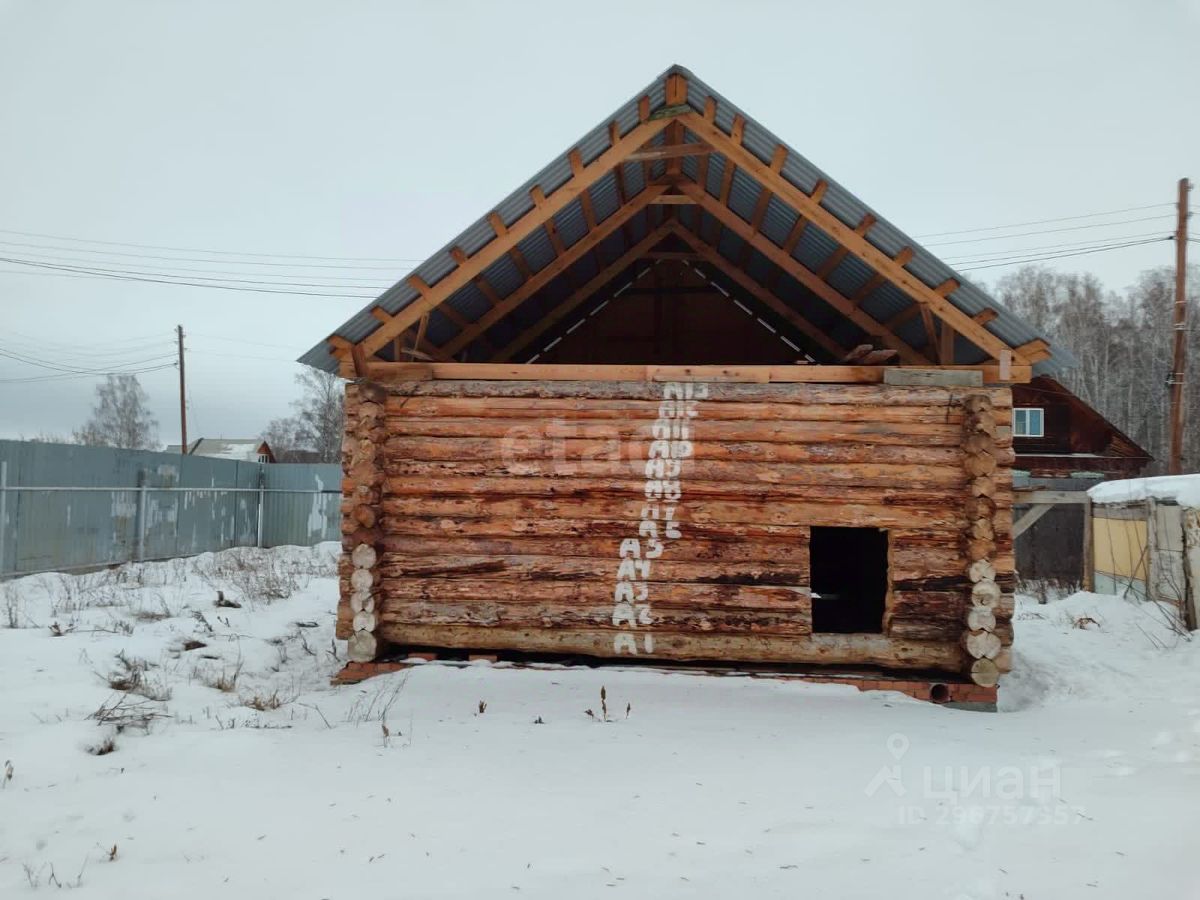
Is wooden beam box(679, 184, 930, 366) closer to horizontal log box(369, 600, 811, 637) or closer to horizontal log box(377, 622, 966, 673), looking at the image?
horizontal log box(377, 622, 966, 673)

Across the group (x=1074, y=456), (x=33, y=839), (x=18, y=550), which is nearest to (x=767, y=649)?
(x=33, y=839)

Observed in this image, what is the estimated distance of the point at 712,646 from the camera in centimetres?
751

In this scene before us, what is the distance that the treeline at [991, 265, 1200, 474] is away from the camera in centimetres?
3003

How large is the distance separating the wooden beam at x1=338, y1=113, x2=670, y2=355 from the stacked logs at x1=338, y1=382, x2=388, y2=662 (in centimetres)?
69

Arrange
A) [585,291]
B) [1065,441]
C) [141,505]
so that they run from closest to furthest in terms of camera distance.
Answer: [585,291] < [141,505] < [1065,441]

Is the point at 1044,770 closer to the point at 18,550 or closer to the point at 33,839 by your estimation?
the point at 33,839

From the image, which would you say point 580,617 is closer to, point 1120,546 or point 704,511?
point 704,511

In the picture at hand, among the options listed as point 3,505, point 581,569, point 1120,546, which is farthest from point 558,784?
point 1120,546

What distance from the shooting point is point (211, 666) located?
7645 mm

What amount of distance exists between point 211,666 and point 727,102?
811 centimetres

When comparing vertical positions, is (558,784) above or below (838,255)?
below

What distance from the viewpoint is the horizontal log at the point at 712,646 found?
24.2ft

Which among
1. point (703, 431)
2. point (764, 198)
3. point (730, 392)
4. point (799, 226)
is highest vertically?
point (764, 198)

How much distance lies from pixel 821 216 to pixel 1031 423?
2032 cm
